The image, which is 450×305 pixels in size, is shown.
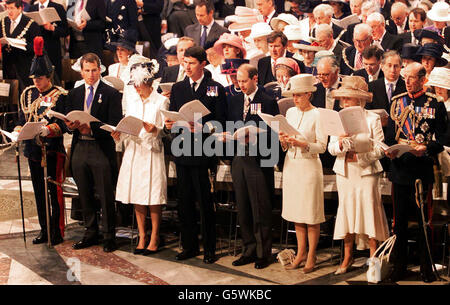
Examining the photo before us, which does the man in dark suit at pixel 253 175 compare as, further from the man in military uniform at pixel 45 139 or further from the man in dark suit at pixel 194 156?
the man in military uniform at pixel 45 139

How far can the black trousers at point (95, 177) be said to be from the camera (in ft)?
25.6

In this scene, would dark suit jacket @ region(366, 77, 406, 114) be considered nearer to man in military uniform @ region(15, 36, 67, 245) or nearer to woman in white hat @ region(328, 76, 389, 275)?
woman in white hat @ region(328, 76, 389, 275)

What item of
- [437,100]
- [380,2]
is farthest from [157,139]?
[380,2]

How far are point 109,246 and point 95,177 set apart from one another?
0.66m

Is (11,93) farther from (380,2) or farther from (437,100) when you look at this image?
(437,100)

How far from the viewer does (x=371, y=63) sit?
26.1 feet

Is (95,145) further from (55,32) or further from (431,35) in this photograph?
(55,32)

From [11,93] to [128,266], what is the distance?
4.49 meters

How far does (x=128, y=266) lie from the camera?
7.32 meters

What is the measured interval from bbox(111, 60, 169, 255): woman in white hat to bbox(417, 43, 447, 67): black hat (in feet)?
8.04

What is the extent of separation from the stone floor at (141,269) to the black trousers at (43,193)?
0.68 feet

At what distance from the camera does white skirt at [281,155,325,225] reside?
7094 mm

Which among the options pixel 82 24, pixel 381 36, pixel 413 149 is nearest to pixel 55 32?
pixel 82 24

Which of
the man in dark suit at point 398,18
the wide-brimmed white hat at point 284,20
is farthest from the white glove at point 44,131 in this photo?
the man in dark suit at point 398,18
